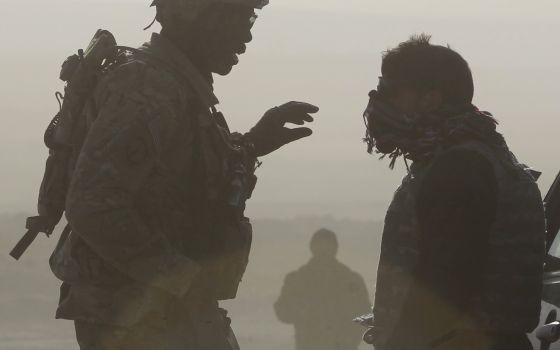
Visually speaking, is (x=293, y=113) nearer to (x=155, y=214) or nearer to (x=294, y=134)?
(x=294, y=134)

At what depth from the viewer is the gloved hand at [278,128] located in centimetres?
729

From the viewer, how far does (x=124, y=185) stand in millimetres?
6820

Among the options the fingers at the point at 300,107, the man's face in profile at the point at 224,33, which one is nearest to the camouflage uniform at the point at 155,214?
the man's face in profile at the point at 224,33

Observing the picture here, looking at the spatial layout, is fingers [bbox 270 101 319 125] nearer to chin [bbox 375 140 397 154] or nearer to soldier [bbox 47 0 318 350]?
soldier [bbox 47 0 318 350]

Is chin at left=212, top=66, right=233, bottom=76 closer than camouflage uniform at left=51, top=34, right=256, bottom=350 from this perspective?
No

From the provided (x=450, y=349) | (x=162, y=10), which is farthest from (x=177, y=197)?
(x=450, y=349)

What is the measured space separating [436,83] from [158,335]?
1484mm

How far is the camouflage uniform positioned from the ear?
93 cm

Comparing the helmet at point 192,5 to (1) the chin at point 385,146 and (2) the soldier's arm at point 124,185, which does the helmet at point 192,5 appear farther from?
(1) the chin at point 385,146

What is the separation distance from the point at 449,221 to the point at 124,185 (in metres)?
1.26

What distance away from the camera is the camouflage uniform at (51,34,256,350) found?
268 inches

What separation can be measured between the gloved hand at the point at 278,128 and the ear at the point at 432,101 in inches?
33.0

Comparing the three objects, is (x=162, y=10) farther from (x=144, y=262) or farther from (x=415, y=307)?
(x=415, y=307)

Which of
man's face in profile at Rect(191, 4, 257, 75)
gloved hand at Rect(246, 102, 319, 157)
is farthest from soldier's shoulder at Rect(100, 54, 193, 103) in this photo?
gloved hand at Rect(246, 102, 319, 157)
